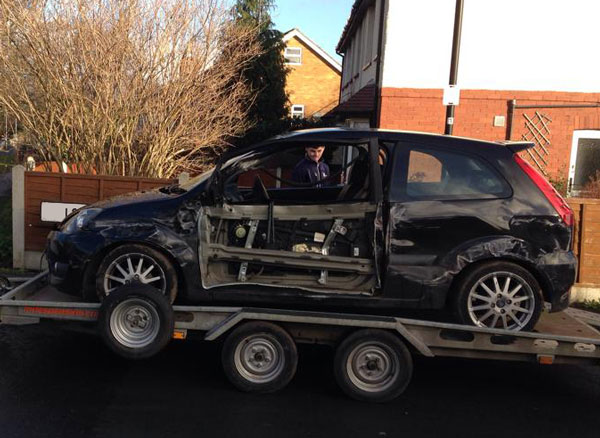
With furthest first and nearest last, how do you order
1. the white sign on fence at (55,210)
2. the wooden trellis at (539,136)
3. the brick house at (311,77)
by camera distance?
the brick house at (311,77) < the wooden trellis at (539,136) < the white sign on fence at (55,210)

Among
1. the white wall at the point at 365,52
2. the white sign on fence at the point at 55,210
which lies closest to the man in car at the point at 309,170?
the white sign on fence at the point at 55,210

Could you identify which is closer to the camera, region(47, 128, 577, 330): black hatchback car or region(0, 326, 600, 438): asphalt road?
region(0, 326, 600, 438): asphalt road

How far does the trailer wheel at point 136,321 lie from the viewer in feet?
13.2

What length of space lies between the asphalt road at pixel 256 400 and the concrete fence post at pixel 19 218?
3110mm

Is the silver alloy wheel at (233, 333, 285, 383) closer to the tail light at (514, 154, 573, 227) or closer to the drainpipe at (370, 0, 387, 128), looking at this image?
the tail light at (514, 154, 573, 227)

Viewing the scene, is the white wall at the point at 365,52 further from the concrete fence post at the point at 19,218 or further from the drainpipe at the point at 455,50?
the concrete fence post at the point at 19,218

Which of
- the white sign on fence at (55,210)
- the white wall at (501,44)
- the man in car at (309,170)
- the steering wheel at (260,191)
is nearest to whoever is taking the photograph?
the steering wheel at (260,191)

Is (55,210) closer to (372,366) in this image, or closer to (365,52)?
(372,366)

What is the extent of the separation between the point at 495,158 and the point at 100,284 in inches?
132

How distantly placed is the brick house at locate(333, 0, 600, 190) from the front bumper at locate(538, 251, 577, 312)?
7425mm

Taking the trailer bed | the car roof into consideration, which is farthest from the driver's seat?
the trailer bed

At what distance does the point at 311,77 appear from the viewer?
30359mm

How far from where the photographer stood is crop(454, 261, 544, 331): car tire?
4.22 m

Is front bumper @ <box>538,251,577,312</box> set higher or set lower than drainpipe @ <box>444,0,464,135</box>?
lower
